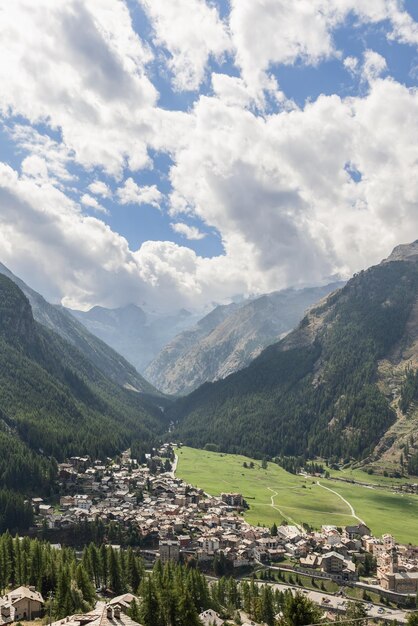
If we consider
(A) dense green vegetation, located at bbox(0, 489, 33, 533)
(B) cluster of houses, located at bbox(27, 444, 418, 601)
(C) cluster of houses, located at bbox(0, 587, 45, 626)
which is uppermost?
(B) cluster of houses, located at bbox(27, 444, 418, 601)

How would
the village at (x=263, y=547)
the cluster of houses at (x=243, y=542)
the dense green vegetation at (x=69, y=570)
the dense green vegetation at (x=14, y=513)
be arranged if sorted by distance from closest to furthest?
1. the dense green vegetation at (x=69, y=570)
2. the village at (x=263, y=547)
3. the cluster of houses at (x=243, y=542)
4. the dense green vegetation at (x=14, y=513)

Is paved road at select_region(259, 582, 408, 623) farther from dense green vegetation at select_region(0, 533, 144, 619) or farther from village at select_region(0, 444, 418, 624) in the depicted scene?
dense green vegetation at select_region(0, 533, 144, 619)

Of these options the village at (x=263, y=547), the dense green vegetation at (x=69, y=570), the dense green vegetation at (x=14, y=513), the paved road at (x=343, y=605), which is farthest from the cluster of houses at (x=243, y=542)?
the dense green vegetation at (x=69, y=570)

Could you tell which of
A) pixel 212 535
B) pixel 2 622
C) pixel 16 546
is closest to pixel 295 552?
pixel 212 535

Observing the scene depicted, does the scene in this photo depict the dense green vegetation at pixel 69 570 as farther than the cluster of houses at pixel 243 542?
→ No

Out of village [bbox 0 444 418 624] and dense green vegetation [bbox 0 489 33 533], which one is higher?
village [bbox 0 444 418 624]

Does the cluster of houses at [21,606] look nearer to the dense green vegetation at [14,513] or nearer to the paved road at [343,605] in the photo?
the paved road at [343,605]

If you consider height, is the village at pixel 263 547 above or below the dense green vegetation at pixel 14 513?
above

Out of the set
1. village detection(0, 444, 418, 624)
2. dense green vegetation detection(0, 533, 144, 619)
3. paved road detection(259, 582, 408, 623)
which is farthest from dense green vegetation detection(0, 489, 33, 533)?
paved road detection(259, 582, 408, 623)

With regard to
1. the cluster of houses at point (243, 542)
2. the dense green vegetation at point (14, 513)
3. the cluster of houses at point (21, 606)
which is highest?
the cluster of houses at point (243, 542)

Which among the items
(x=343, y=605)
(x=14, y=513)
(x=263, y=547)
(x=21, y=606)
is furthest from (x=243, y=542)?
(x=14, y=513)

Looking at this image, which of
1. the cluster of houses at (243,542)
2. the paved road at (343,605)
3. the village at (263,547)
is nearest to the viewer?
the paved road at (343,605)

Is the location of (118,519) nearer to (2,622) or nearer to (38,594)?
(38,594)
